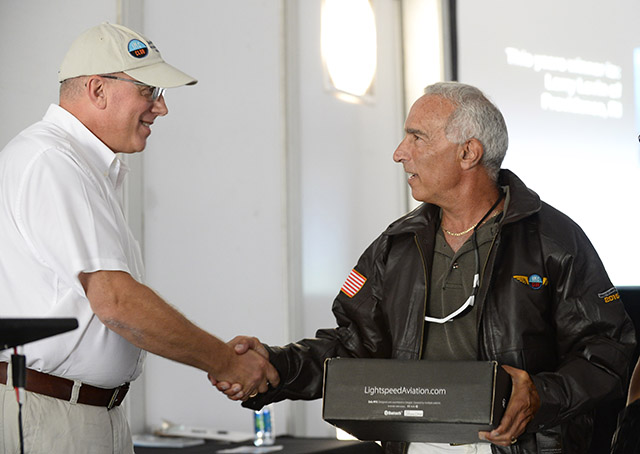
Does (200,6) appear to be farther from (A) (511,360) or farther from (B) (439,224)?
(A) (511,360)

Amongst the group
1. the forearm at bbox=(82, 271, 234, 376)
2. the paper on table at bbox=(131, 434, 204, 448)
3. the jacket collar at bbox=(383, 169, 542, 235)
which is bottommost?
the paper on table at bbox=(131, 434, 204, 448)

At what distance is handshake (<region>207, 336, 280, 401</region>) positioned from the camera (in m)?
2.51

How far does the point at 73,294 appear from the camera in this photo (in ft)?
6.61

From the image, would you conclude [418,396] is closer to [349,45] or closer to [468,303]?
[468,303]

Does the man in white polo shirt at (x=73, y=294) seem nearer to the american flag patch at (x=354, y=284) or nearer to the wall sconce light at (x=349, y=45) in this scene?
the american flag patch at (x=354, y=284)

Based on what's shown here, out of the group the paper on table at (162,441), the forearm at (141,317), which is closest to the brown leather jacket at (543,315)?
the forearm at (141,317)

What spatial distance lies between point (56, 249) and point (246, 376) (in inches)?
30.3

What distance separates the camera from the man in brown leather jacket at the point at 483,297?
7.35 ft

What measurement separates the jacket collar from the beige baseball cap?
759 millimetres

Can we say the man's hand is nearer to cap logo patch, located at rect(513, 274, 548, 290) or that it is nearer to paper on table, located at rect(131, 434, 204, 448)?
cap logo patch, located at rect(513, 274, 548, 290)

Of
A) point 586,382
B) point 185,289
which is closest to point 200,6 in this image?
point 185,289

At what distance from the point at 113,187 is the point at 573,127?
357 cm

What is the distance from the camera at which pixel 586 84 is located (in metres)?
5.18

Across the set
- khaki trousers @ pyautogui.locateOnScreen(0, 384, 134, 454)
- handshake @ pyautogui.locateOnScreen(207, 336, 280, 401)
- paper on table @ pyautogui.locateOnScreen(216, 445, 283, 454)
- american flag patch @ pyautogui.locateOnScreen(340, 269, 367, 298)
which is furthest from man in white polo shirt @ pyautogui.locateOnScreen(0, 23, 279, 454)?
paper on table @ pyautogui.locateOnScreen(216, 445, 283, 454)
